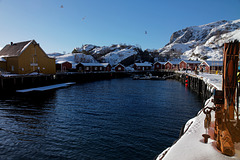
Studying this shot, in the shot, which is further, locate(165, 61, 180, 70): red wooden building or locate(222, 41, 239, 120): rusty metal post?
locate(165, 61, 180, 70): red wooden building

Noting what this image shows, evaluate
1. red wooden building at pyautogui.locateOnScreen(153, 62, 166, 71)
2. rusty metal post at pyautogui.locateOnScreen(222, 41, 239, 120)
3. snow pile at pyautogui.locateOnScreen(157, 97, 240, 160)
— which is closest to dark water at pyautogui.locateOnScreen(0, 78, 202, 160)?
snow pile at pyautogui.locateOnScreen(157, 97, 240, 160)

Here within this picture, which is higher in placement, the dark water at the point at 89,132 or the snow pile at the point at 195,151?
the snow pile at the point at 195,151

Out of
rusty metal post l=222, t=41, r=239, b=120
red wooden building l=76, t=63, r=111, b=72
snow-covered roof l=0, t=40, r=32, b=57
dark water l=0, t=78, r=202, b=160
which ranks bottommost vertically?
dark water l=0, t=78, r=202, b=160

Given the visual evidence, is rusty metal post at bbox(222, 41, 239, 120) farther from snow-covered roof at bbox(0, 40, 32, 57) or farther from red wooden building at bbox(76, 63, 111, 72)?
red wooden building at bbox(76, 63, 111, 72)

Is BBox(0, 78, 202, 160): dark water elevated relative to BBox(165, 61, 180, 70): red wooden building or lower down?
lower down

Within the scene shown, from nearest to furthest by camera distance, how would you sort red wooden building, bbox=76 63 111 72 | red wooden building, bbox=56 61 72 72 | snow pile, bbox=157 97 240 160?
snow pile, bbox=157 97 240 160
red wooden building, bbox=56 61 72 72
red wooden building, bbox=76 63 111 72

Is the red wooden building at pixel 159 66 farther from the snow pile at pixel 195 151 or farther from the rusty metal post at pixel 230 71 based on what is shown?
the snow pile at pixel 195 151

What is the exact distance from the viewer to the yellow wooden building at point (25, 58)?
41.6 metres

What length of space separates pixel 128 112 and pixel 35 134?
9.40 meters

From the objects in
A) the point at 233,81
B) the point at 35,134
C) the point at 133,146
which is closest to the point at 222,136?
the point at 233,81

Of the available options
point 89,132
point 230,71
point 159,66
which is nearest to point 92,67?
point 159,66

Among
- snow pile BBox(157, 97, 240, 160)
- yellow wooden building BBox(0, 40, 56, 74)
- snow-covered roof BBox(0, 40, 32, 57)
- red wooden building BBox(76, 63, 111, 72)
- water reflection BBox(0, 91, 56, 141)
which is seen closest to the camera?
snow pile BBox(157, 97, 240, 160)

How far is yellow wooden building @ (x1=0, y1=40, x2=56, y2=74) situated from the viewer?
41594 mm

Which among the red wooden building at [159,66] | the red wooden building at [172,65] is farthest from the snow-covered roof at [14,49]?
the red wooden building at [172,65]
